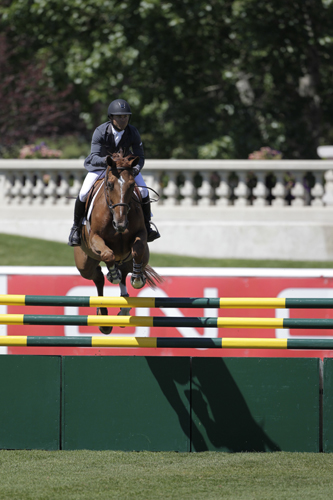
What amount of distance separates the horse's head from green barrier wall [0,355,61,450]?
5.04ft

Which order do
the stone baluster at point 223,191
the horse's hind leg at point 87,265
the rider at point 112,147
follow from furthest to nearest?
1. the stone baluster at point 223,191
2. the horse's hind leg at point 87,265
3. the rider at point 112,147

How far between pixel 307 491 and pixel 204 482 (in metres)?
0.81

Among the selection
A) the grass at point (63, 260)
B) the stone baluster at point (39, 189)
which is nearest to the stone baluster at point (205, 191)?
the grass at point (63, 260)

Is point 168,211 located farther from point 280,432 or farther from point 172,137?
point 280,432

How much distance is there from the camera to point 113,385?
21.9 ft

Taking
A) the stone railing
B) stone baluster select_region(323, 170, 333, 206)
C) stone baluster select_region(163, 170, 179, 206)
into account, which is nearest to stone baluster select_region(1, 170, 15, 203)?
the stone railing

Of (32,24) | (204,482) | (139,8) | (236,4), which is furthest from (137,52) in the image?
(204,482)

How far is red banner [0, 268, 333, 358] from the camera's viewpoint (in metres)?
9.42

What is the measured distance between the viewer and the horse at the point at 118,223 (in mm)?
6961

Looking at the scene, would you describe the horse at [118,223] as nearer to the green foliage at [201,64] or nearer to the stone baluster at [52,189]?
the stone baluster at [52,189]

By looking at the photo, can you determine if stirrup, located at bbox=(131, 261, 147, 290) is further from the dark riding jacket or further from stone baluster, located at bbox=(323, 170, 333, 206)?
stone baluster, located at bbox=(323, 170, 333, 206)

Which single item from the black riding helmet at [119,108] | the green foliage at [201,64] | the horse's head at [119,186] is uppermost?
the green foliage at [201,64]

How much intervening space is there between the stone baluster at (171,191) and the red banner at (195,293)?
5863 mm

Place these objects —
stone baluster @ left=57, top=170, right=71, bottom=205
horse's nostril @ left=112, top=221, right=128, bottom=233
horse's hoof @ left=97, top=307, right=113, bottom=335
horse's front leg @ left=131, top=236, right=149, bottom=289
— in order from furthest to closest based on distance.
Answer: stone baluster @ left=57, top=170, right=71, bottom=205 < horse's hoof @ left=97, top=307, right=113, bottom=335 < horse's front leg @ left=131, top=236, right=149, bottom=289 < horse's nostril @ left=112, top=221, right=128, bottom=233
